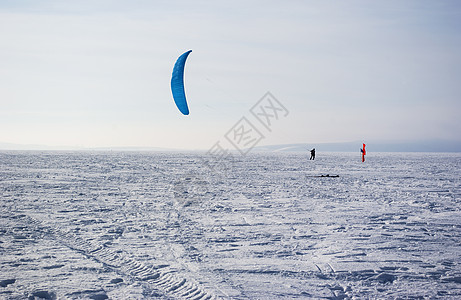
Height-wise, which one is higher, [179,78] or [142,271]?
[179,78]

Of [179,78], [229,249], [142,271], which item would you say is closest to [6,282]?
[142,271]

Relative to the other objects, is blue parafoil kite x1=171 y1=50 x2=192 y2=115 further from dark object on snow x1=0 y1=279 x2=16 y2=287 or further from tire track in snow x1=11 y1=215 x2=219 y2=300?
dark object on snow x1=0 y1=279 x2=16 y2=287

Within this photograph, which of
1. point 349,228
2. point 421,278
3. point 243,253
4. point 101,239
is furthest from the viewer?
point 349,228

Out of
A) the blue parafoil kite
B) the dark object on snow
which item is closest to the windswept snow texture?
the dark object on snow

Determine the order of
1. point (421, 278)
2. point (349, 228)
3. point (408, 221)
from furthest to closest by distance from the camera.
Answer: point (408, 221) < point (349, 228) < point (421, 278)

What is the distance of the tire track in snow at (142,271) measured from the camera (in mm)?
3648

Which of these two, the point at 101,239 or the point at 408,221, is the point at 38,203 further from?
the point at 408,221

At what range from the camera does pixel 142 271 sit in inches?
168

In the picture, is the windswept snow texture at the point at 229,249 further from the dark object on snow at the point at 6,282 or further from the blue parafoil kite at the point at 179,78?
the blue parafoil kite at the point at 179,78

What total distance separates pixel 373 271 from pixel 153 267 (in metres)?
2.48

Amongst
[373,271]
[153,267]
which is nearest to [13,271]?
[153,267]

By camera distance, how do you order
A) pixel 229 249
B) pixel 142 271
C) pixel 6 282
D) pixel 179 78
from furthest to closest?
pixel 179 78 < pixel 229 249 < pixel 142 271 < pixel 6 282

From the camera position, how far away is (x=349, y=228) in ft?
21.3

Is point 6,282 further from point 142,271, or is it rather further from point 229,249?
point 229,249
